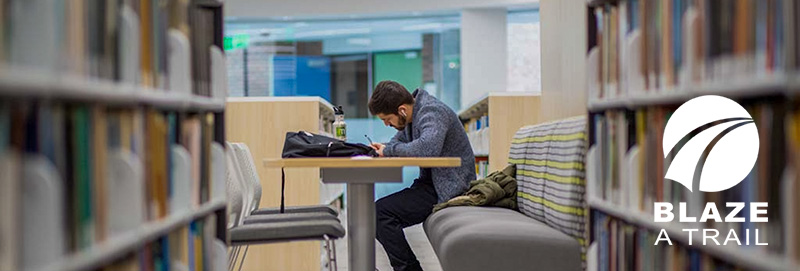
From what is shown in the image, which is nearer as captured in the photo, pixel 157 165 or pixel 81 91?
pixel 81 91

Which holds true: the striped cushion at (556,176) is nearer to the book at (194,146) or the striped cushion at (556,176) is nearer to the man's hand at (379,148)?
the man's hand at (379,148)

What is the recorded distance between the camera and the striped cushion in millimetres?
2537

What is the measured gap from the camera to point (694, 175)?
1717 millimetres

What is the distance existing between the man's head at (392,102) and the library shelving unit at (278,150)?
810mm

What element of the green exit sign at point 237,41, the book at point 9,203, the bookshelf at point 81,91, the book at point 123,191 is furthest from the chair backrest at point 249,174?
the green exit sign at point 237,41

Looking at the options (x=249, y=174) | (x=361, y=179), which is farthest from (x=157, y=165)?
(x=249, y=174)

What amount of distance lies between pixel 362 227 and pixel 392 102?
0.97m

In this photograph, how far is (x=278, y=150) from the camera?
4.52 metres

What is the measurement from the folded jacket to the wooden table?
0.68 meters

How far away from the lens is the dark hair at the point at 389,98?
373 cm

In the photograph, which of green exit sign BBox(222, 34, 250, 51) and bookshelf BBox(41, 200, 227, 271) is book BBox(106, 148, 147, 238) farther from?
green exit sign BBox(222, 34, 250, 51)

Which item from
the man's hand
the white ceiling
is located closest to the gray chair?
the man's hand

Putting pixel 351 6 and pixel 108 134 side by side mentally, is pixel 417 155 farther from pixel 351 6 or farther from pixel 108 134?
pixel 351 6

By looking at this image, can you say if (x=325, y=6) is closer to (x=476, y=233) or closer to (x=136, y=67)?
(x=476, y=233)
